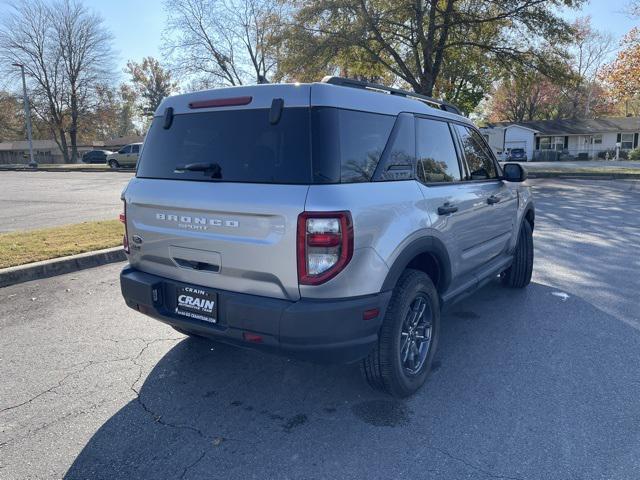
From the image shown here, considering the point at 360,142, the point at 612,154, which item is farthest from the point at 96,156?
the point at 612,154

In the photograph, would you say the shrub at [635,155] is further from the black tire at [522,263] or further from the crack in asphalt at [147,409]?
the crack in asphalt at [147,409]

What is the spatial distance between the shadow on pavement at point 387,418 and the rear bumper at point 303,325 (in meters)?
0.52

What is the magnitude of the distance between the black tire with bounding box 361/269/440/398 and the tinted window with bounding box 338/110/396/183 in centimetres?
78

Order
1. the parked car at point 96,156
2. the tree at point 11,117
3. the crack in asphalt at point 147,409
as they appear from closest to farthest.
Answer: the crack in asphalt at point 147,409, the parked car at point 96,156, the tree at point 11,117

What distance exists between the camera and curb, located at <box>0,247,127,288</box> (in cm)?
559

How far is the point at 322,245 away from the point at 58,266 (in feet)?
16.5

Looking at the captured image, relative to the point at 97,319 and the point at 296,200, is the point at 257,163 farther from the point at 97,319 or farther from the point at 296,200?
the point at 97,319

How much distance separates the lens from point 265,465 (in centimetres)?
245

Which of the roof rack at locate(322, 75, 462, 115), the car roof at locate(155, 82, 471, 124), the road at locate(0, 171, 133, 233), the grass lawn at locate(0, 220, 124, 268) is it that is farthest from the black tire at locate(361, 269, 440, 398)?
the road at locate(0, 171, 133, 233)

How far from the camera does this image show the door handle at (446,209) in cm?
327

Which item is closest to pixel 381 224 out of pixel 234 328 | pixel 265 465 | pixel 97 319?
pixel 234 328

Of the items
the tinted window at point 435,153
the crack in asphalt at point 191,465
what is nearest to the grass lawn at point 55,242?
the crack in asphalt at point 191,465

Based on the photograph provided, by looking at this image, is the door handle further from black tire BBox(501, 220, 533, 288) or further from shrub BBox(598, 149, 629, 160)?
shrub BBox(598, 149, 629, 160)

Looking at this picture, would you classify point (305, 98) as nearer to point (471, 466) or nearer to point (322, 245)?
point (322, 245)
